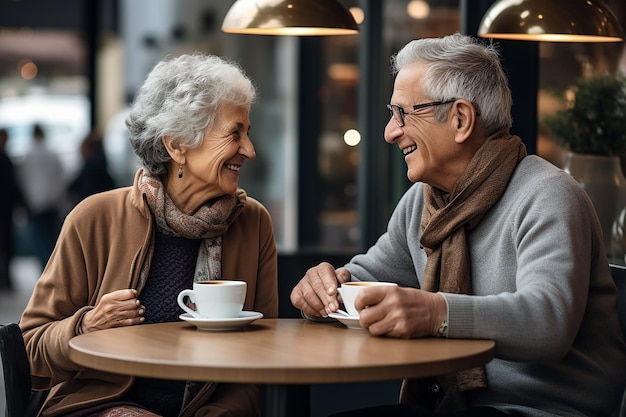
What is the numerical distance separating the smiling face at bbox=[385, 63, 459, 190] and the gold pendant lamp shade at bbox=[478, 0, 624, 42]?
58 cm

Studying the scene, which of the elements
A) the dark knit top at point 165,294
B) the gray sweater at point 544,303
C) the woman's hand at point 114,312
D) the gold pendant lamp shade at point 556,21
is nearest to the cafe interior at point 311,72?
the gold pendant lamp shade at point 556,21

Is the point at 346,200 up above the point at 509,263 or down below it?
below

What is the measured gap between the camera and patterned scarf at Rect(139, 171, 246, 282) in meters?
2.77

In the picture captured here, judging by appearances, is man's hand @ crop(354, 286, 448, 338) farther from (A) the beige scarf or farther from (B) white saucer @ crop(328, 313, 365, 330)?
(A) the beige scarf

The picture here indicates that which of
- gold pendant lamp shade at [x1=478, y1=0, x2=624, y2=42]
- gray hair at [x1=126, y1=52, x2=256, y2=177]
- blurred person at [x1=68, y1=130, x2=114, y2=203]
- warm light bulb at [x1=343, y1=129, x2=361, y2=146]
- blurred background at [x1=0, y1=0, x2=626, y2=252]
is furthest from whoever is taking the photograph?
blurred person at [x1=68, y1=130, x2=114, y2=203]

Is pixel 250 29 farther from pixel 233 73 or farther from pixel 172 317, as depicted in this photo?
pixel 172 317

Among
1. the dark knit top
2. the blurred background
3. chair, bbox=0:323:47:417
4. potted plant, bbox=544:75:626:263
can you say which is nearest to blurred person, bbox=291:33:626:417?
the dark knit top

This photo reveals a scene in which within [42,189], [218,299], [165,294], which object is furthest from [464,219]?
[42,189]

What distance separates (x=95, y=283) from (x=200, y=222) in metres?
0.31

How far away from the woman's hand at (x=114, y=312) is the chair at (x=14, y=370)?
16 centimetres

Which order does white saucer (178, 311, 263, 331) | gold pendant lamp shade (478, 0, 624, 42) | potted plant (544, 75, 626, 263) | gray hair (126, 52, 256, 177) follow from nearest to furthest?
white saucer (178, 311, 263, 331) → gray hair (126, 52, 256, 177) → gold pendant lamp shade (478, 0, 624, 42) → potted plant (544, 75, 626, 263)

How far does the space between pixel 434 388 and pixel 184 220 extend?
2.53 ft

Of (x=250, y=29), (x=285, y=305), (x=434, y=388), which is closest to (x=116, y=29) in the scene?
(x=285, y=305)

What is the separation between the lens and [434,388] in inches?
104
